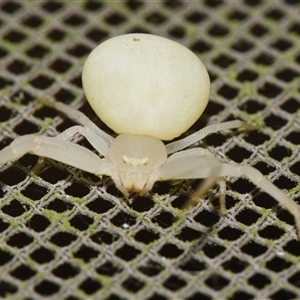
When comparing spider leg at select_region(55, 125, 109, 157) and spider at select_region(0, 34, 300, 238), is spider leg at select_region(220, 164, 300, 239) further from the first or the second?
spider leg at select_region(55, 125, 109, 157)

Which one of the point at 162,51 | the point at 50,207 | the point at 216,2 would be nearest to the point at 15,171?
the point at 50,207

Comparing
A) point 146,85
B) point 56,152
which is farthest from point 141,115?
point 56,152

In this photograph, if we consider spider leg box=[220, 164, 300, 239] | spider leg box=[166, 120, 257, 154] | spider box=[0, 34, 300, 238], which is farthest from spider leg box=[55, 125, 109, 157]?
spider leg box=[220, 164, 300, 239]

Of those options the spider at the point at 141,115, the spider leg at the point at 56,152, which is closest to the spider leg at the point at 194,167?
the spider at the point at 141,115

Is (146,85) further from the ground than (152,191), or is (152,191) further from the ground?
(146,85)

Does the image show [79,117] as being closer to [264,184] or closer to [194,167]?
[194,167]
